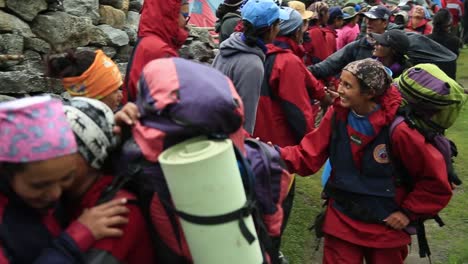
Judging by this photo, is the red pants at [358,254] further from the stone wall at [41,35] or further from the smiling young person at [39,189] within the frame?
the stone wall at [41,35]

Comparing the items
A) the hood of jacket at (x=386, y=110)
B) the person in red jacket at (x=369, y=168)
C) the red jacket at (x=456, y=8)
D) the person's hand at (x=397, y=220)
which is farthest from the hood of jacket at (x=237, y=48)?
the red jacket at (x=456, y=8)

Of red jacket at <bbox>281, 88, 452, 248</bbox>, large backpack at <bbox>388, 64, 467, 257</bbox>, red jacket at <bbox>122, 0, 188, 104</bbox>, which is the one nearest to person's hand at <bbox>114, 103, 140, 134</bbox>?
red jacket at <bbox>122, 0, 188, 104</bbox>

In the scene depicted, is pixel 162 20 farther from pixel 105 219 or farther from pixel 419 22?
pixel 419 22

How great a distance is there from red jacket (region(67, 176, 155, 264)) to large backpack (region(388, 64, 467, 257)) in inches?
73.7

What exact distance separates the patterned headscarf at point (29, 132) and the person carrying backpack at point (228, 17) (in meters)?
5.00

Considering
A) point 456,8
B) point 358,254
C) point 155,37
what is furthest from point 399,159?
point 456,8

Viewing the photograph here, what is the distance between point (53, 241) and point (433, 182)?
233 centimetres

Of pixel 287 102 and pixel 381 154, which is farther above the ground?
pixel 381 154

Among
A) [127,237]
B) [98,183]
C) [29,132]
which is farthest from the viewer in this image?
[98,183]

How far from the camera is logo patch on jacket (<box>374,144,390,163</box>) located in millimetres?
3156

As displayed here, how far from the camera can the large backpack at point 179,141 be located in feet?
5.05

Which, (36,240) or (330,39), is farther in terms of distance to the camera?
(330,39)

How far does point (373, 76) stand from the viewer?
3.13 meters

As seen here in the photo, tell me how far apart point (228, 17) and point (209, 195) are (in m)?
5.43
